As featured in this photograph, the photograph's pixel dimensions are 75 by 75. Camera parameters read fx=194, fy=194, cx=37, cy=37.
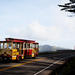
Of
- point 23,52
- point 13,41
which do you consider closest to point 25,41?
point 23,52

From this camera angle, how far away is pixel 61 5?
14984 mm

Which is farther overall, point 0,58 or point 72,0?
point 0,58

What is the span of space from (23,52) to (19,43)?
1.43m

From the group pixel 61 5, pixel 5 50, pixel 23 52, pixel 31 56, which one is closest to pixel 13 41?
pixel 5 50

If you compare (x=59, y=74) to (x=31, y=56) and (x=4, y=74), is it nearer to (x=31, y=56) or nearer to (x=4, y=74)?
(x=4, y=74)

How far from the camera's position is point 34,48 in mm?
27547

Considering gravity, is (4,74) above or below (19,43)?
below

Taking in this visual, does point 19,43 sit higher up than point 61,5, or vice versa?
point 61,5

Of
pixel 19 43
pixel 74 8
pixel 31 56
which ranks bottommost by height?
pixel 31 56

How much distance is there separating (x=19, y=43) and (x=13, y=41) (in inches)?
61.5

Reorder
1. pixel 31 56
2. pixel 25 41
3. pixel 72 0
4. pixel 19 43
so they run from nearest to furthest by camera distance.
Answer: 1. pixel 72 0
2. pixel 19 43
3. pixel 25 41
4. pixel 31 56

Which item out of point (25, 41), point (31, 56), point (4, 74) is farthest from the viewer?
point (31, 56)

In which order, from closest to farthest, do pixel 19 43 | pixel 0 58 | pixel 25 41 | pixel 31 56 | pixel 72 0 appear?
pixel 72 0 < pixel 0 58 < pixel 19 43 < pixel 25 41 < pixel 31 56

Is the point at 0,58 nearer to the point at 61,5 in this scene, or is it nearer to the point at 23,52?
the point at 23,52
